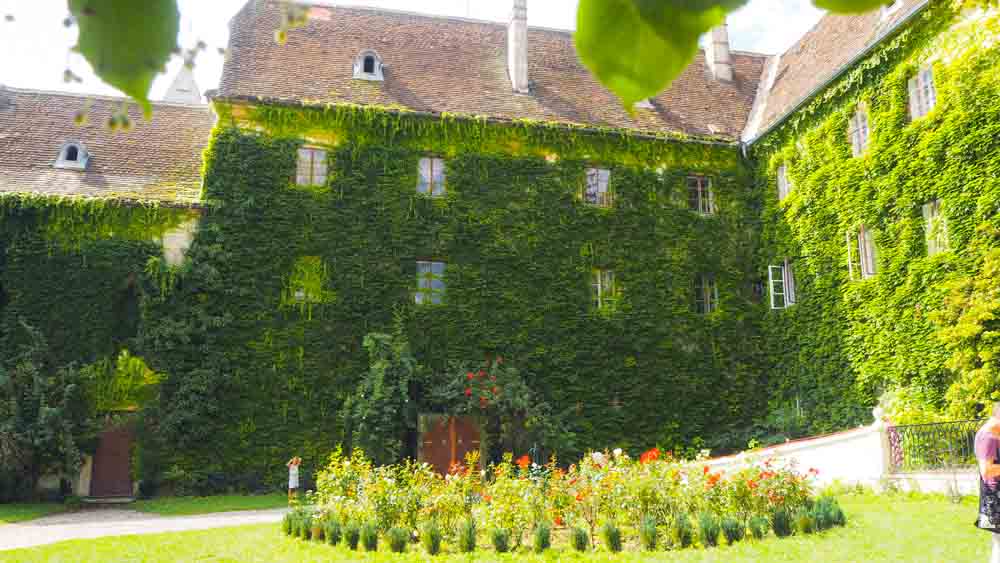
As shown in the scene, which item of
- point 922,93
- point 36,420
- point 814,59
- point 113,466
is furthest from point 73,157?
point 922,93

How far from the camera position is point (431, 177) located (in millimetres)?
21625

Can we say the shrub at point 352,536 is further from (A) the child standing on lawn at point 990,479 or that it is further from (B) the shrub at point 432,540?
(A) the child standing on lawn at point 990,479

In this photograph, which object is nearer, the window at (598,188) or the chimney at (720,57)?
the window at (598,188)

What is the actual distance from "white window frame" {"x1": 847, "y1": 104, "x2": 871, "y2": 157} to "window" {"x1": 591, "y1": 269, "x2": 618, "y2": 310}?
667 cm

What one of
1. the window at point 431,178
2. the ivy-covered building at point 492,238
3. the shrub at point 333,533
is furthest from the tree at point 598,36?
the window at point 431,178

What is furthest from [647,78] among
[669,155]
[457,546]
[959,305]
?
[669,155]

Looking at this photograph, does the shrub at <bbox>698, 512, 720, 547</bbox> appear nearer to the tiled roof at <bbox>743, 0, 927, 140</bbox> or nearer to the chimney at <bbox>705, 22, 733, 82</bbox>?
the tiled roof at <bbox>743, 0, 927, 140</bbox>

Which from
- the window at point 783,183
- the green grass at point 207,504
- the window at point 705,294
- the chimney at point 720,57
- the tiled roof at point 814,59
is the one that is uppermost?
the chimney at point 720,57

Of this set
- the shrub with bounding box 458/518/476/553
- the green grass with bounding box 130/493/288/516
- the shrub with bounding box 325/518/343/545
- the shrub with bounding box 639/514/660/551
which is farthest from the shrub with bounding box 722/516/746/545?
the green grass with bounding box 130/493/288/516

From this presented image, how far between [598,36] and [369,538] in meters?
10.2

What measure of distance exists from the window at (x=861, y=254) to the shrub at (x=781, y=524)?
33.3ft

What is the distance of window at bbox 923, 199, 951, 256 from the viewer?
16.7 metres

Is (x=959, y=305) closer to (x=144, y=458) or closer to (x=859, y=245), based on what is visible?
(x=859, y=245)

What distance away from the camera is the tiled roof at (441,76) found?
21766 mm
